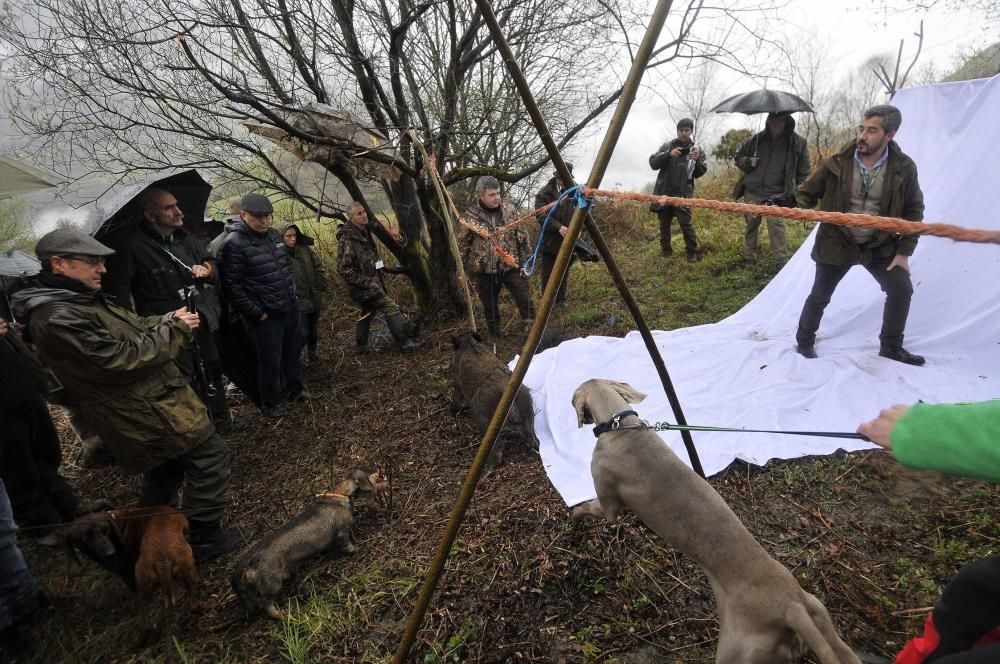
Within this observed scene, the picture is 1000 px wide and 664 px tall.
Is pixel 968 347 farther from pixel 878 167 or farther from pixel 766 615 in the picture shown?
pixel 766 615

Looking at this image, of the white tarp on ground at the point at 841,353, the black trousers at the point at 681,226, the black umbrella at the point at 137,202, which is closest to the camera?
the black umbrella at the point at 137,202

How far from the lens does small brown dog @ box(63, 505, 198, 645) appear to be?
8.52ft

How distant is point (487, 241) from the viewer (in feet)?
18.9

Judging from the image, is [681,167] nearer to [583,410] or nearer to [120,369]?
[583,410]

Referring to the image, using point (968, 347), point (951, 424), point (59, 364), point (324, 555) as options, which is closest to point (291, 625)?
point (324, 555)

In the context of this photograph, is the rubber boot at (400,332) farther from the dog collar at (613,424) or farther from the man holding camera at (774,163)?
the man holding camera at (774,163)

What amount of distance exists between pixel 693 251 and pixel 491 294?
4.13 metres

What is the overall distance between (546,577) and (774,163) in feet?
21.2

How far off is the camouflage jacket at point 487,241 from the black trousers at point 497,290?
0.11m

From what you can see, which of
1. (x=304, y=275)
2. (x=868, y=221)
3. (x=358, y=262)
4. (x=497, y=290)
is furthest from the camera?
(x=497, y=290)

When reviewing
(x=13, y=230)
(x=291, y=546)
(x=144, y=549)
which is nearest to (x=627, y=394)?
(x=291, y=546)

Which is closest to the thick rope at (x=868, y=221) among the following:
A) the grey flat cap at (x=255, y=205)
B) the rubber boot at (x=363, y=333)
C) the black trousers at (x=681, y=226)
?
the grey flat cap at (x=255, y=205)

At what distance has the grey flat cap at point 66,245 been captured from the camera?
256 cm

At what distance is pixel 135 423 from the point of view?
2.82m
